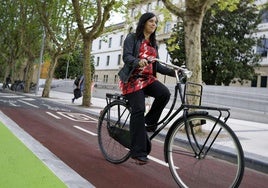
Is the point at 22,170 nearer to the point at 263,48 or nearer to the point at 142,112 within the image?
the point at 142,112

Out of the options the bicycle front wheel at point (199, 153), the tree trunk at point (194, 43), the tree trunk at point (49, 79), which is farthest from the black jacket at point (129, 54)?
the tree trunk at point (49, 79)

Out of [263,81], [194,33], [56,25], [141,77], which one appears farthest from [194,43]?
[263,81]

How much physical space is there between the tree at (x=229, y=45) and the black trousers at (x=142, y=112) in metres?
30.5

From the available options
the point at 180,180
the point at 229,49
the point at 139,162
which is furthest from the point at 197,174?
the point at 229,49

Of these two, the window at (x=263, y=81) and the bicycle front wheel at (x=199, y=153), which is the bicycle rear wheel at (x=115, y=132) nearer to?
the bicycle front wheel at (x=199, y=153)

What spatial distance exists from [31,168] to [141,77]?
177cm

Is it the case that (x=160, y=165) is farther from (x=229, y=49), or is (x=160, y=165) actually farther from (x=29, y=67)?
(x=29, y=67)

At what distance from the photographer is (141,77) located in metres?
4.91

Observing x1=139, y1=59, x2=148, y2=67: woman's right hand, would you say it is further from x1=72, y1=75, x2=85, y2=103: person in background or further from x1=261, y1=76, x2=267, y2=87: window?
x1=261, y1=76, x2=267, y2=87: window

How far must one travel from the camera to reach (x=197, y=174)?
13.6 ft

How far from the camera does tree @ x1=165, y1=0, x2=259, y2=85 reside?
3456 cm

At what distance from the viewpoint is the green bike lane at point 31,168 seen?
4016 millimetres

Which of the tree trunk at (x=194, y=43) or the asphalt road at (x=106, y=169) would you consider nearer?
the asphalt road at (x=106, y=169)

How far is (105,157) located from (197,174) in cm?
191
